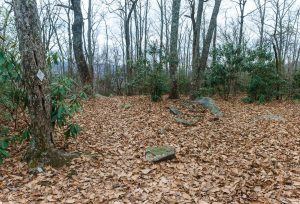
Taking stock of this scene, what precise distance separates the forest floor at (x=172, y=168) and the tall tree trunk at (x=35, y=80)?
0.26 metres

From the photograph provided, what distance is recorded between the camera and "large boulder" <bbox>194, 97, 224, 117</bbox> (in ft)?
23.5

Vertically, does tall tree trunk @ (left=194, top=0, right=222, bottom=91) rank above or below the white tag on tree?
above

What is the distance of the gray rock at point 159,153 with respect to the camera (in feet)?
13.6

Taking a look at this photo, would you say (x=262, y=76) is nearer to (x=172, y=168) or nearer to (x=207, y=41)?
(x=207, y=41)

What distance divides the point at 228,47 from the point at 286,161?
669 cm

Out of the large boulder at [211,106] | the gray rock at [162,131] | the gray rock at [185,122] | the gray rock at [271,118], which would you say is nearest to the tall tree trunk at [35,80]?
the gray rock at [162,131]

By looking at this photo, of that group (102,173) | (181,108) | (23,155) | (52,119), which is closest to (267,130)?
(181,108)

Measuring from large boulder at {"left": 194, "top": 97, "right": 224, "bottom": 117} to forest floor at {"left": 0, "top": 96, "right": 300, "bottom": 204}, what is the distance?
0.91 metres

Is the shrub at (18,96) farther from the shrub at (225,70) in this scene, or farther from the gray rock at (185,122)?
the shrub at (225,70)

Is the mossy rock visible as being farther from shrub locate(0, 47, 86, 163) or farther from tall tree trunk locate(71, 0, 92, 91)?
shrub locate(0, 47, 86, 163)

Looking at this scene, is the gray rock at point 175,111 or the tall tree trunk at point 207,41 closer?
the gray rock at point 175,111

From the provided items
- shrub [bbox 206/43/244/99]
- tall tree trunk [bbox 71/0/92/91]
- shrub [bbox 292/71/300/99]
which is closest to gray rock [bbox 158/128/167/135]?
tall tree trunk [bbox 71/0/92/91]

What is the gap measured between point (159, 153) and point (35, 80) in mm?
2219

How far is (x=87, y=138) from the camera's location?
5.11 m
